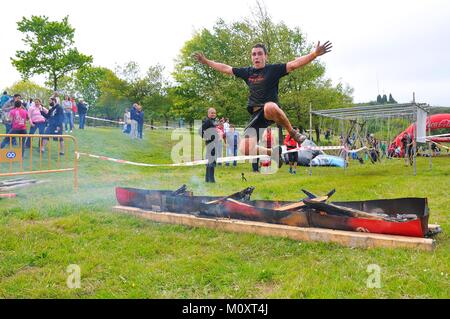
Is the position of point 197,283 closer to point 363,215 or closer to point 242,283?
point 242,283

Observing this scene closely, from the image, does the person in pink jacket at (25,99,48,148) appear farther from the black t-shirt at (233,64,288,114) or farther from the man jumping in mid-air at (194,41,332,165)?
the black t-shirt at (233,64,288,114)

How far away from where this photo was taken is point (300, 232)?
558cm

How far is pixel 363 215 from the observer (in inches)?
216

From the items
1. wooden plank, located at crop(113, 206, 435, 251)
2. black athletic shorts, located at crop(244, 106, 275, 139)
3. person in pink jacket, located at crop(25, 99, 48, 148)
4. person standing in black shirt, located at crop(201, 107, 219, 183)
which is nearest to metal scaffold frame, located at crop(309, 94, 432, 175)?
person standing in black shirt, located at crop(201, 107, 219, 183)

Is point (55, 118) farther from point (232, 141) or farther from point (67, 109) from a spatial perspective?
point (232, 141)

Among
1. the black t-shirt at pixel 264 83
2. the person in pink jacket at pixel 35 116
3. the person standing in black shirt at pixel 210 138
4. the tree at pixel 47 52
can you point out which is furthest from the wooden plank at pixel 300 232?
the tree at pixel 47 52

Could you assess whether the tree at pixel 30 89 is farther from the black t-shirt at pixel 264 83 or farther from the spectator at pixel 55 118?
the black t-shirt at pixel 264 83

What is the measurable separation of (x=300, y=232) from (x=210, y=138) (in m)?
7.90

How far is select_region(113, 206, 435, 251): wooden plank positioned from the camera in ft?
16.1

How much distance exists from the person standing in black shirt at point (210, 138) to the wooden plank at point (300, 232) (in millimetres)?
5408

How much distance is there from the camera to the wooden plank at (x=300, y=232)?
4.90m
